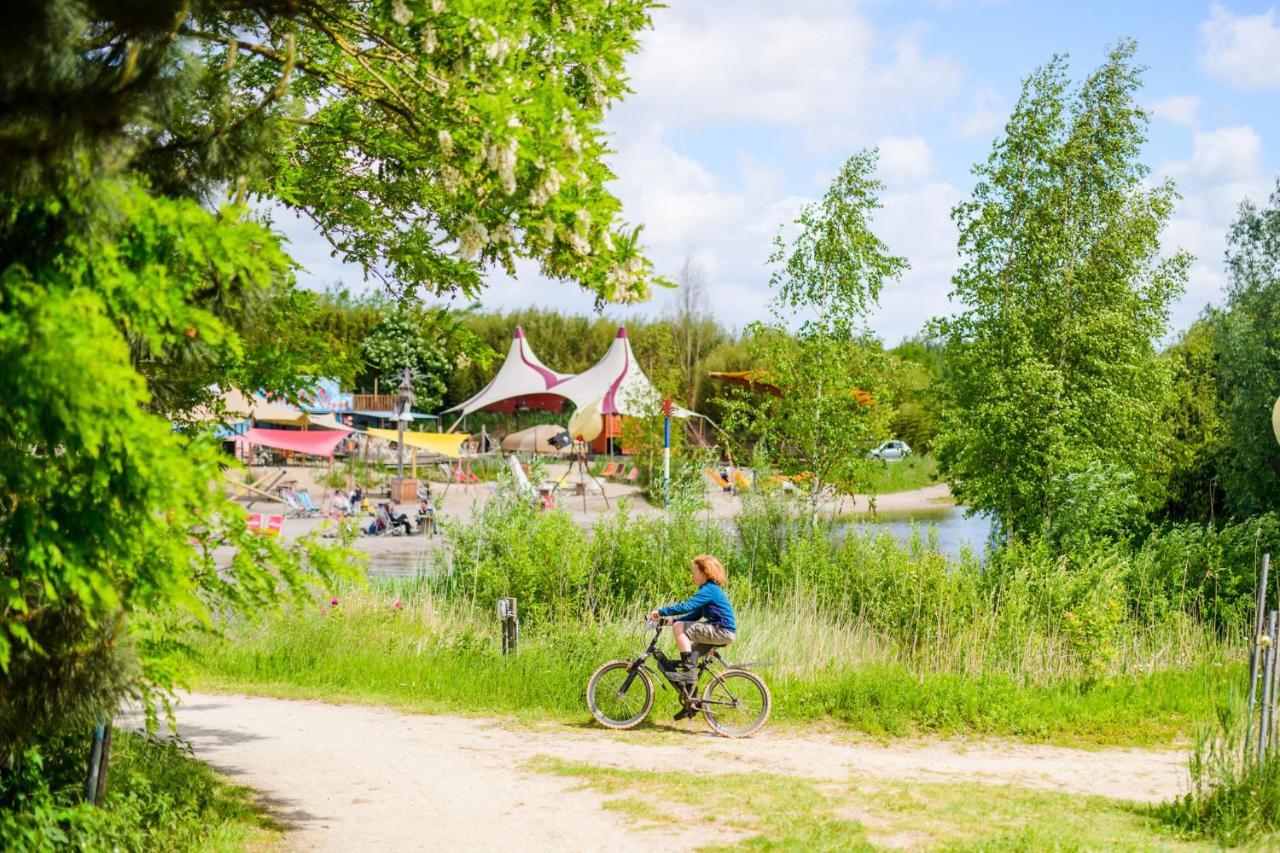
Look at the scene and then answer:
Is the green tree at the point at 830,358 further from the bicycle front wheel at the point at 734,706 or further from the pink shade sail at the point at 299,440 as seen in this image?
the pink shade sail at the point at 299,440

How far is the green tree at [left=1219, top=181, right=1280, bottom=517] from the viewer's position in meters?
18.5

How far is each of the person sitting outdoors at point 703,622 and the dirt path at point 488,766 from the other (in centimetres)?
56

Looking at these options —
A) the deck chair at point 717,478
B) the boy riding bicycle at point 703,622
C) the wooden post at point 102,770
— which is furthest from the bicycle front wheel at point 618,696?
the deck chair at point 717,478

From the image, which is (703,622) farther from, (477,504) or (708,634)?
(477,504)

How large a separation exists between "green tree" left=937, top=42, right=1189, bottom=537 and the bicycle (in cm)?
640

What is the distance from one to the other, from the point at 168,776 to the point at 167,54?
4078 mm

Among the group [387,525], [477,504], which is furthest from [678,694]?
[387,525]

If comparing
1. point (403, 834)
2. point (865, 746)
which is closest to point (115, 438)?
point (403, 834)

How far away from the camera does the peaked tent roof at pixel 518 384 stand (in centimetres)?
4156

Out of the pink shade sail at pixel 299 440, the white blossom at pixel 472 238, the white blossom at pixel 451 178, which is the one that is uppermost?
the white blossom at pixel 451 178

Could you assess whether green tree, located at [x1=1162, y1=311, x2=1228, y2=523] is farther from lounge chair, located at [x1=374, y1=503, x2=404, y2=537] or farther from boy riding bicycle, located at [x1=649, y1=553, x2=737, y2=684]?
lounge chair, located at [x1=374, y1=503, x2=404, y2=537]

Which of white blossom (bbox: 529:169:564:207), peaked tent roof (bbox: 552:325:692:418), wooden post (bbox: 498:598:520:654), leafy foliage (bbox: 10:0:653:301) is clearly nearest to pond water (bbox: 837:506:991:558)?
peaked tent roof (bbox: 552:325:692:418)

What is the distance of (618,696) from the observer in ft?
30.0

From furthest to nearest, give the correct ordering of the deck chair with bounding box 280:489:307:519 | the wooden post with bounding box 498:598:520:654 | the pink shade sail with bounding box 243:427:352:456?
the pink shade sail with bounding box 243:427:352:456
the deck chair with bounding box 280:489:307:519
the wooden post with bounding box 498:598:520:654
